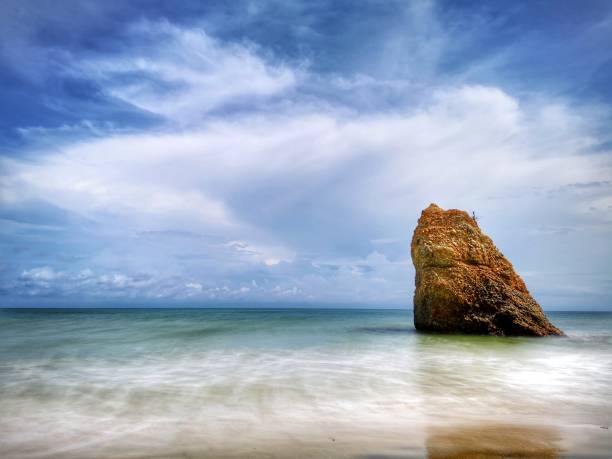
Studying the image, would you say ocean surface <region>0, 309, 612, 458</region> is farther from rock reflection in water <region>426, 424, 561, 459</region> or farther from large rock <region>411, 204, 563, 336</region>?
large rock <region>411, 204, 563, 336</region>

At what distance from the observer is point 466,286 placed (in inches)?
706

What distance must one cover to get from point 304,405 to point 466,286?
44.2 ft

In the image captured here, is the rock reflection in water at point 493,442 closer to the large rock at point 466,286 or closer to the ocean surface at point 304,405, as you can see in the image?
the ocean surface at point 304,405

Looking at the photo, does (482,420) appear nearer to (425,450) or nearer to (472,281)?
(425,450)

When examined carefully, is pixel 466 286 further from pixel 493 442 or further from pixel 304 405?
pixel 493 442

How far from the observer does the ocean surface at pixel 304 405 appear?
4430mm

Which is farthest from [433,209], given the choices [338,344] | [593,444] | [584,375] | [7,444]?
[7,444]

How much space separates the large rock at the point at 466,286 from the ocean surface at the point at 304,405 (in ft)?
17.9

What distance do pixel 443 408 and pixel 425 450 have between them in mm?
2228

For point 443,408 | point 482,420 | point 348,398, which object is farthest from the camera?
point 348,398

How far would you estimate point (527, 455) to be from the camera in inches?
158

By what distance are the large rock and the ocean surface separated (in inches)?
215

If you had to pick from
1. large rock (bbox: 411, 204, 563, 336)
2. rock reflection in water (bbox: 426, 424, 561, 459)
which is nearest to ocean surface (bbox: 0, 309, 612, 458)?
rock reflection in water (bbox: 426, 424, 561, 459)

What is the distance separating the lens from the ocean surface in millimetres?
4430
